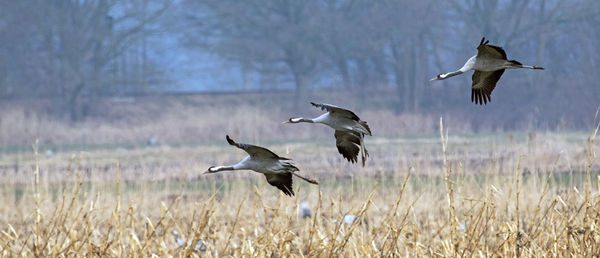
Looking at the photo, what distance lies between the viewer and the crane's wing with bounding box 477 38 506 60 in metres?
1.47

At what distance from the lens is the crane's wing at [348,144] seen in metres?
1.66

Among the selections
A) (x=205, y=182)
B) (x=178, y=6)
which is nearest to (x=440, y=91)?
(x=178, y=6)

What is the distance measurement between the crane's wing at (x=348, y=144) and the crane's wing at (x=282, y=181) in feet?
0.47

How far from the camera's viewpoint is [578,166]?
46.8 feet

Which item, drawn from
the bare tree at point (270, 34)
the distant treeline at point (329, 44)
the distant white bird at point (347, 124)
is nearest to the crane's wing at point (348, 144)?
the distant white bird at point (347, 124)

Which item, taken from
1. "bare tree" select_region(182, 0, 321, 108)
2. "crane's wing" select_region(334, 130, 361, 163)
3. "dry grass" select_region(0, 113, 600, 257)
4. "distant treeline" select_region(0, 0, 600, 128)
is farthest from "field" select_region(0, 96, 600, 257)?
"bare tree" select_region(182, 0, 321, 108)

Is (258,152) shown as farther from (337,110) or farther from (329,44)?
(329,44)

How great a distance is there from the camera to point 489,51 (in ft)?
4.93

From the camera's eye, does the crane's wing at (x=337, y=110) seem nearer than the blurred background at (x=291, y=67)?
Yes

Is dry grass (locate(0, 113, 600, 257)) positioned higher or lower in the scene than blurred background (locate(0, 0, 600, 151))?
lower

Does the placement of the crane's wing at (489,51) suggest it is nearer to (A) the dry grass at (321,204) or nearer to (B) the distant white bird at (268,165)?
(B) the distant white bird at (268,165)

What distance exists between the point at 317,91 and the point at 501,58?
34612 mm

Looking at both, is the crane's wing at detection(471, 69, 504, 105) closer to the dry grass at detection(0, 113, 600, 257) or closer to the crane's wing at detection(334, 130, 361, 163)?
the crane's wing at detection(334, 130, 361, 163)

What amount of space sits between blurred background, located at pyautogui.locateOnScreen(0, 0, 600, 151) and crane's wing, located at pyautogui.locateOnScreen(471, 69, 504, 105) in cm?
2747
